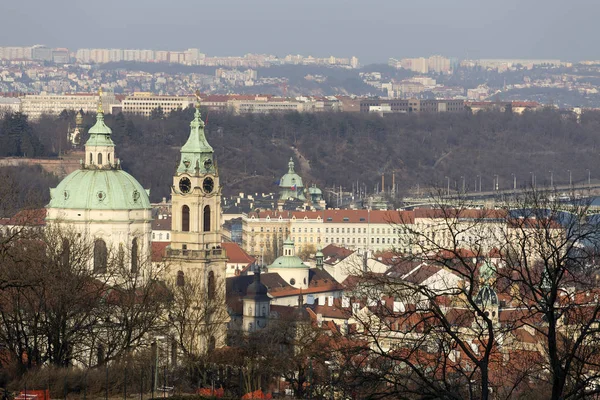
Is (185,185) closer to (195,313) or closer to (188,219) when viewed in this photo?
(188,219)

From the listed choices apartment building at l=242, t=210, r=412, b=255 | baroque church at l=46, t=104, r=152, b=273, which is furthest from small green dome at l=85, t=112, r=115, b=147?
apartment building at l=242, t=210, r=412, b=255

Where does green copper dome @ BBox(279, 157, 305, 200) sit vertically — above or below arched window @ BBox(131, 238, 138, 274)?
above

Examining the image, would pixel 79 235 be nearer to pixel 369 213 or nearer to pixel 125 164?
pixel 369 213

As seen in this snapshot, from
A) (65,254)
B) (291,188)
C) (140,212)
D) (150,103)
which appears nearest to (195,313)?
(65,254)

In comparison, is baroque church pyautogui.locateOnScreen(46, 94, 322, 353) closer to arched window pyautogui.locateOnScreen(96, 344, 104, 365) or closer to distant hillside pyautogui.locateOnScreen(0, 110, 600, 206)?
arched window pyautogui.locateOnScreen(96, 344, 104, 365)

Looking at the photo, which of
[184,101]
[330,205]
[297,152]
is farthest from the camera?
[184,101]

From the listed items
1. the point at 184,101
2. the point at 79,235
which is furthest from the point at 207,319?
the point at 184,101
